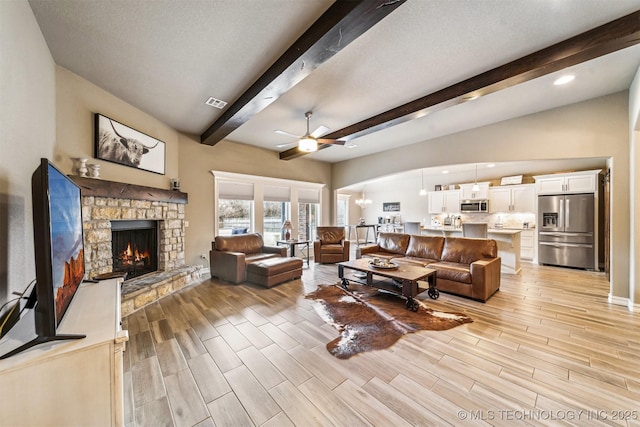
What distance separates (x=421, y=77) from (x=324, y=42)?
1.44 meters

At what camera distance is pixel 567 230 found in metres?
5.61

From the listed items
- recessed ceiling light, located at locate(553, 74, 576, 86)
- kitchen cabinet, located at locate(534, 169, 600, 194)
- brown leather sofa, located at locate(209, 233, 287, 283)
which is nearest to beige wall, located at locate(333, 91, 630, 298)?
recessed ceiling light, located at locate(553, 74, 576, 86)

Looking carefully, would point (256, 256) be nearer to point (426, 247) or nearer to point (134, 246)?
point (134, 246)

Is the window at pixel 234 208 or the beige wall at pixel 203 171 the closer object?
the beige wall at pixel 203 171

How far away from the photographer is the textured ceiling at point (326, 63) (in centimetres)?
185

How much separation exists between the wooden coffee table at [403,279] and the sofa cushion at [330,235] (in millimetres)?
2190

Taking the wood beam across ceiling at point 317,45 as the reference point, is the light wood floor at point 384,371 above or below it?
below

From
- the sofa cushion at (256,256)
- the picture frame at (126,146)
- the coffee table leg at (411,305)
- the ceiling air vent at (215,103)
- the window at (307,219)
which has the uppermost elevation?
the ceiling air vent at (215,103)

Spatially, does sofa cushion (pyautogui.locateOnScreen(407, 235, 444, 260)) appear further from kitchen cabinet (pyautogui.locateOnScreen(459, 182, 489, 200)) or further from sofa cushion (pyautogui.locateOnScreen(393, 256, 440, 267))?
kitchen cabinet (pyautogui.locateOnScreen(459, 182, 489, 200))

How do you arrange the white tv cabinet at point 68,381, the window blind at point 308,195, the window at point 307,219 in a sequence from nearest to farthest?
1. the white tv cabinet at point 68,381
2. the window blind at point 308,195
3. the window at point 307,219

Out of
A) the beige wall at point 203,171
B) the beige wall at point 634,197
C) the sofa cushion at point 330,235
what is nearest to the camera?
the beige wall at point 634,197

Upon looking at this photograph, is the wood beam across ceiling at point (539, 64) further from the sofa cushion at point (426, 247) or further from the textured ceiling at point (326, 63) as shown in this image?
the sofa cushion at point (426, 247)

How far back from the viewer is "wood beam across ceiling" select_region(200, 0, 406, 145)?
166 cm

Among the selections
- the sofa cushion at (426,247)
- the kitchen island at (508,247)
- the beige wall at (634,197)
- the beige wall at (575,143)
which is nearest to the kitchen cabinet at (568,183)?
the kitchen island at (508,247)
